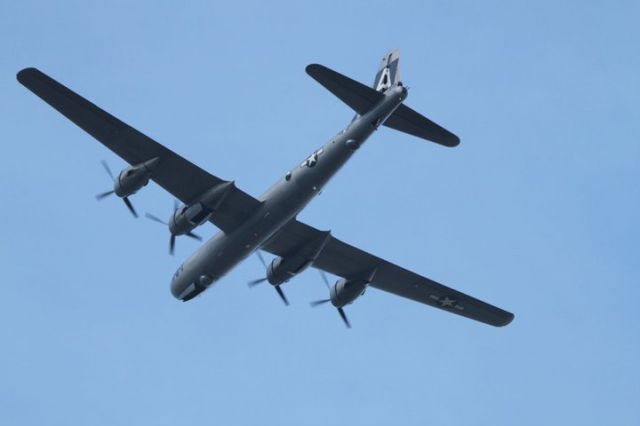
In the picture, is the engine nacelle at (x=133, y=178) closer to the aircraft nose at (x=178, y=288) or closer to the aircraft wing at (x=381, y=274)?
the aircraft nose at (x=178, y=288)

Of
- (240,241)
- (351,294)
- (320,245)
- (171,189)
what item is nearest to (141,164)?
(171,189)

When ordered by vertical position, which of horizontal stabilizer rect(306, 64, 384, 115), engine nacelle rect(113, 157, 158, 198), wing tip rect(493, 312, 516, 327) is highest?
wing tip rect(493, 312, 516, 327)

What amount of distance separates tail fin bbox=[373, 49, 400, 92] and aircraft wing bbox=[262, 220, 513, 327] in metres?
6.51

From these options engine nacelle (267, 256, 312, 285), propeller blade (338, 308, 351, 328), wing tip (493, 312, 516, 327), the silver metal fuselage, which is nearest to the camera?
the silver metal fuselage

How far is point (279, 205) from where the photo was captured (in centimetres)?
4162

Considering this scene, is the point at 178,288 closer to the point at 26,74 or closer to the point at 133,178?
the point at 133,178

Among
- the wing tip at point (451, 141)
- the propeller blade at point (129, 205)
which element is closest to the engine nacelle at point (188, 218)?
the propeller blade at point (129, 205)

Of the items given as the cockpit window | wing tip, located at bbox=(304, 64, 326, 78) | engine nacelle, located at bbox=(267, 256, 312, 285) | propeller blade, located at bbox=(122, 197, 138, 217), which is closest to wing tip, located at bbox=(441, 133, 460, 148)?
the cockpit window

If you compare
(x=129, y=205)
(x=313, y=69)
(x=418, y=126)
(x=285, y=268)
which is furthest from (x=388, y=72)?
(x=129, y=205)

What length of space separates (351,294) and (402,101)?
35.4 feet

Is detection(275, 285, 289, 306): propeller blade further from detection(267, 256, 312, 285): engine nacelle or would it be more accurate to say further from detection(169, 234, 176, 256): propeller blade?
detection(169, 234, 176, 256): propeller blade

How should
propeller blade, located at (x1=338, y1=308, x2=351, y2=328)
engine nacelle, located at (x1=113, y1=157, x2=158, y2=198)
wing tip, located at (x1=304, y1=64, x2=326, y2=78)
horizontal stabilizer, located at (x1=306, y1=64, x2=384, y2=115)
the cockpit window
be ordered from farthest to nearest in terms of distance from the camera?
1. propeller blade, located at (x1=338, y1=308, x2=351, y2=328)
2. engine nacelle, located at (x1=113, y1=157, x2=158, y2=198)
3. the cockpit window
4. horizontal stabilizer, located at (x1=306, y1=64, x2=384, y2=115)
5. wing tip, located at (x1=304, y1=64, x2=326, y2=78)

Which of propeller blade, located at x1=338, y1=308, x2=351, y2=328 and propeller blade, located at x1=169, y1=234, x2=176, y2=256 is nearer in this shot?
propeller blade, located at x1=169, y1=234, x2=176, y2=256

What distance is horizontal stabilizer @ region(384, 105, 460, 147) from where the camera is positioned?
4078 centimetres
